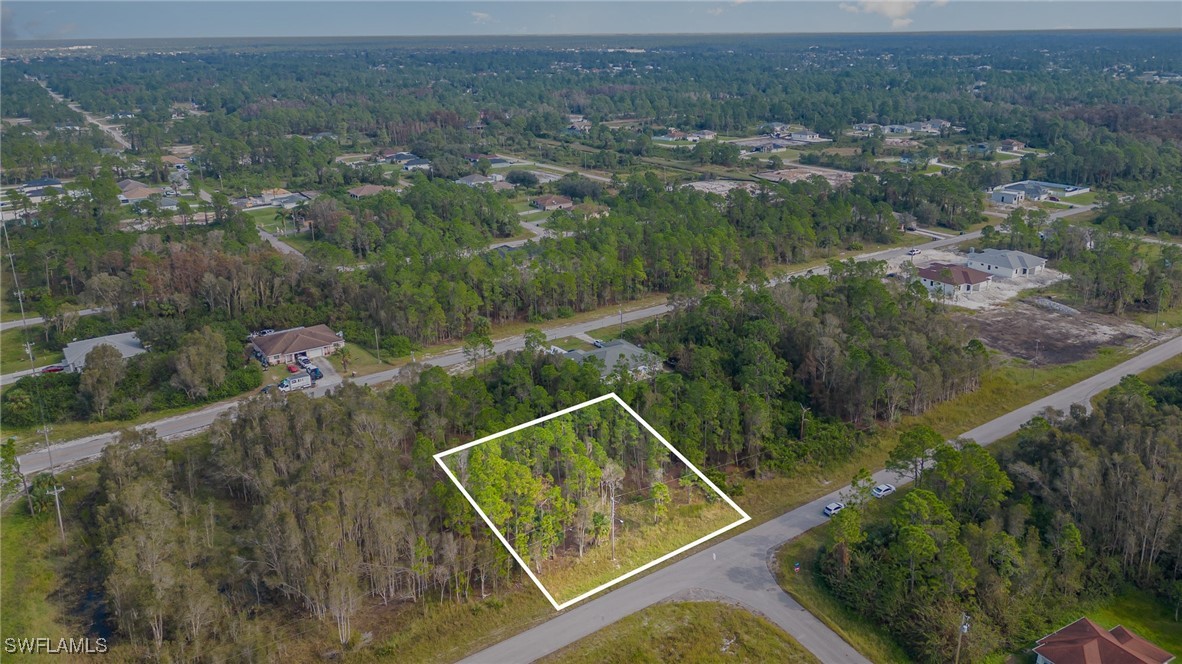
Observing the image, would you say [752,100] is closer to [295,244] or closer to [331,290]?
[295,244]

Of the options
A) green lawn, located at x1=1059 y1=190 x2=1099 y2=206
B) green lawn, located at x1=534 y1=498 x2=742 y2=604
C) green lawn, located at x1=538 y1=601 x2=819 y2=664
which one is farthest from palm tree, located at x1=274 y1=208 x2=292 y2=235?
green lawn, located at x1=1059 y1=190 x2=1099 y2=206

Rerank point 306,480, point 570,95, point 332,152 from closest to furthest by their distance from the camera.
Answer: point 306,480 < point 332,152 < point 570,95

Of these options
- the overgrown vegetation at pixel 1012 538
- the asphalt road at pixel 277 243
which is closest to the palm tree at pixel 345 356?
the asphalt road at pixel 277 243

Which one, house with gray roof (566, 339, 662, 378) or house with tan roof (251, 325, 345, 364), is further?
house with tan roof (251, 325, 345, 364)

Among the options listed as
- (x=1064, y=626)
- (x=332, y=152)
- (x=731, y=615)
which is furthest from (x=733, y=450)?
(x=332, y=152)

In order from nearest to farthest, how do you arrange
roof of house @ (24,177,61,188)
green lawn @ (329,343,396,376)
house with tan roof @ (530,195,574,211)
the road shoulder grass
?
the road shoulder grass, green lawn @ (329,343,396,376), house with tan roof @ (530,195,574,211), roof of house @ (24,177,61,188)

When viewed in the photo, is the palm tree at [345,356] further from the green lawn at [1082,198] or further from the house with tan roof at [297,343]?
the green lawn at [1082,198]

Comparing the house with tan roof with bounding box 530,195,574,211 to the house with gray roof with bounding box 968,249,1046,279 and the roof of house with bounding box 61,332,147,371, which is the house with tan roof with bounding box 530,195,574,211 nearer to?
the house with gray roof with bounding box 968,249,1046,279
